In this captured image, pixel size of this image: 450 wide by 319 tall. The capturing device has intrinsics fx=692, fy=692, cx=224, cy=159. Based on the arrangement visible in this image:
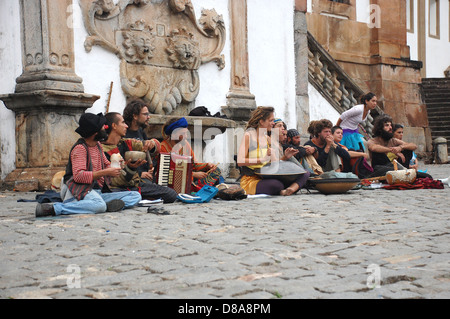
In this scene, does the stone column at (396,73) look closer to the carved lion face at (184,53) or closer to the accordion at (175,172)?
the carved lion face at (184,53)

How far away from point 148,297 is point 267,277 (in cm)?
72

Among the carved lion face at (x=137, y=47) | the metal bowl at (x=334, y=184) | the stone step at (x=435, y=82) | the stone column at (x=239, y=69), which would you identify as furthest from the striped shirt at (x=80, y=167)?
the stone step at (x=435, y=82)

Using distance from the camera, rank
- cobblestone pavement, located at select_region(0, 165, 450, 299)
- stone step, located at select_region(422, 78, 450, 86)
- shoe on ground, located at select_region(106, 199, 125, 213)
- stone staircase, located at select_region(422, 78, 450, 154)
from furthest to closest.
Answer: stone step, located at select_region(422, 78, 450, 86) → stone staircase, located at select_region(422, 78, 450, 154) → shoe on ground, located at select_region(106, 199, 125, 213) → cobblestone pavement, located at select_region(0, 165, 450, 299)

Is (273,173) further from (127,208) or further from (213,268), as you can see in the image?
(213,268)

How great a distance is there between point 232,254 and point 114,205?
2.85 meters

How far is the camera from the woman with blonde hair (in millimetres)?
8984

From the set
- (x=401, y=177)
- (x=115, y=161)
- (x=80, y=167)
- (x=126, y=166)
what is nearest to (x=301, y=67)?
(x=401, y=177)

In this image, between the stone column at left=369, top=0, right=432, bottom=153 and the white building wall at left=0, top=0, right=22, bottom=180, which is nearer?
the white building wall at left=0, top=0, right=22, bottom=180

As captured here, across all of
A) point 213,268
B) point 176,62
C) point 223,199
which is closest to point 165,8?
point 176,62

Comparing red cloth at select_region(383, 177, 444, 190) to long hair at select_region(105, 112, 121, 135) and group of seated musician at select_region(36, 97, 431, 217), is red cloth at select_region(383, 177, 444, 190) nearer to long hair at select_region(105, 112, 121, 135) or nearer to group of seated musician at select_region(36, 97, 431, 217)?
group of seated musician at select_region(36, 97, 431, 217)

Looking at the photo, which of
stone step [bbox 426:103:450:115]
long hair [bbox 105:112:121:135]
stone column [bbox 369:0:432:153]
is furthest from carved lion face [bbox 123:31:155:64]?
stone step [bbox 426:103:450:115]

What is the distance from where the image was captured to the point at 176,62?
38.2 ft

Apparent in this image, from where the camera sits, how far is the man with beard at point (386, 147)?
34.5 ft

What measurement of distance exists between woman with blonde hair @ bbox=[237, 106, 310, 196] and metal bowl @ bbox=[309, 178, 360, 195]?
17cm
